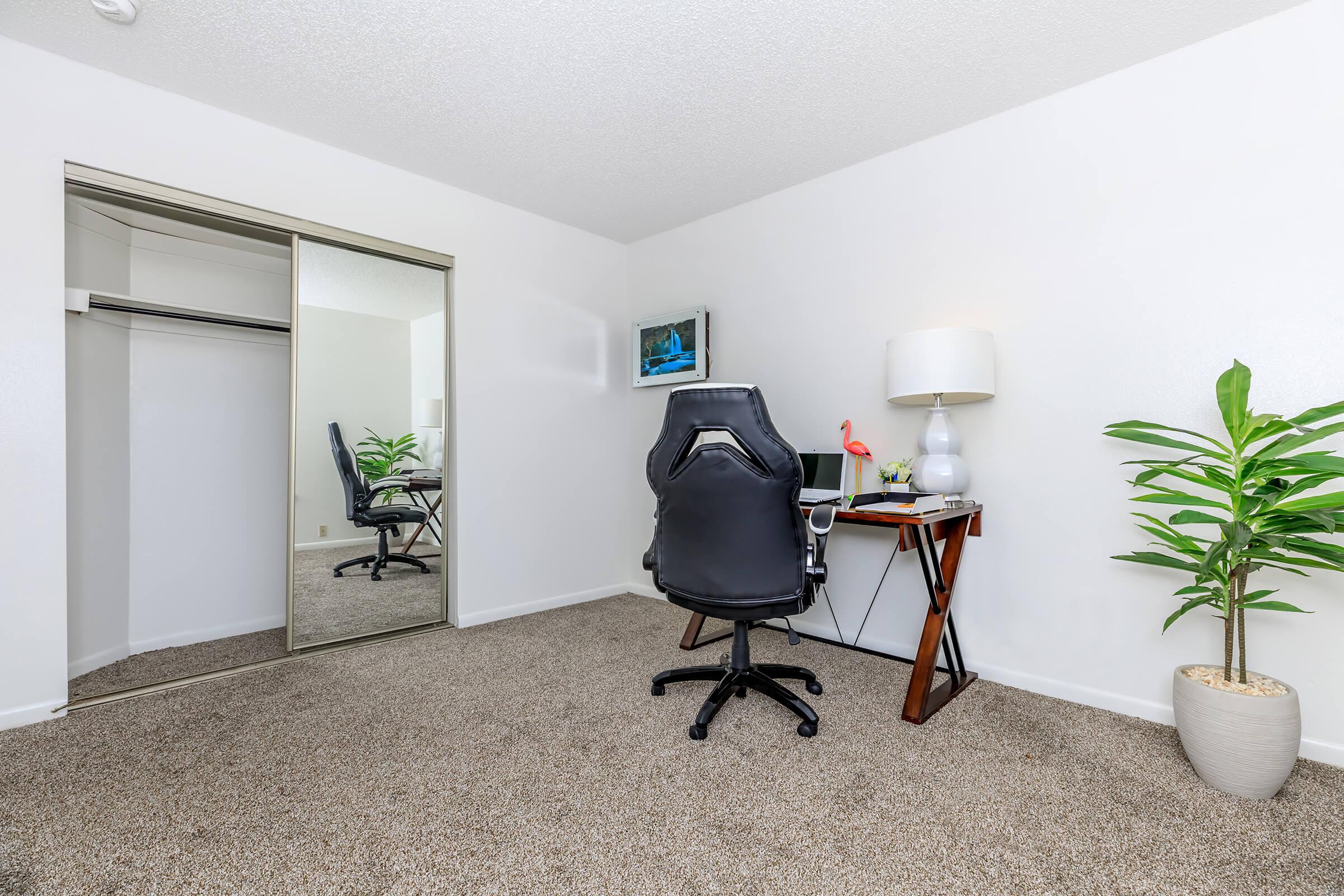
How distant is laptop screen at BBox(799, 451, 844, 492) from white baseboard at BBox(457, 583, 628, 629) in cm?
182

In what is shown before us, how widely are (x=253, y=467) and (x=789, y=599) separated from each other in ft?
10.1

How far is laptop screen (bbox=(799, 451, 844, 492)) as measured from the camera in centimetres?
302

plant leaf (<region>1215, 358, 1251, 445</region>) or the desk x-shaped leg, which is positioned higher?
plant leaf (<region>1215, 358, 1251, 445</region>)

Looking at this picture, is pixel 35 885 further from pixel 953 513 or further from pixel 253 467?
pixel 953 513

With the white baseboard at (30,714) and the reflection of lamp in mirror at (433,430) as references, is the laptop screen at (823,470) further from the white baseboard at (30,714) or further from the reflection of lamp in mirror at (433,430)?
the white baseboard at (30,714)

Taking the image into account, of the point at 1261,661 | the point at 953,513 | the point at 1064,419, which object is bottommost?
the point at 1261,661

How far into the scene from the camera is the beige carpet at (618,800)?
1435 millimetres

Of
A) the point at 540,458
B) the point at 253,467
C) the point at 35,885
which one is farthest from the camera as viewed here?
the point at 540,458

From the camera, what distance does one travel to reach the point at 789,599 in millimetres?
2131

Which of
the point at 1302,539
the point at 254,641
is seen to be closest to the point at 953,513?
the point at 1302,539

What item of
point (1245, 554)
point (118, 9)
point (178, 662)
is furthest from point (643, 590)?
point (118, 9)

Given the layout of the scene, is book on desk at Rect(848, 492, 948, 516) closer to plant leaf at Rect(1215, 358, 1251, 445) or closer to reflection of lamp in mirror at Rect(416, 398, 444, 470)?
plant leaf at Rect(1215, 358, 1251, 445)

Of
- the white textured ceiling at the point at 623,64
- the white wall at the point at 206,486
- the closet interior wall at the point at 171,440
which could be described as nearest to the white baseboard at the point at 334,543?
the white wall at the point at 206,486

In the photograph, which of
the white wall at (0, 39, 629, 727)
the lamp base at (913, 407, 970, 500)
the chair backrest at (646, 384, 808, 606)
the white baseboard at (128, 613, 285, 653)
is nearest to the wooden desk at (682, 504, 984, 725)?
the lamp base at (913, 407, 970, 500)
